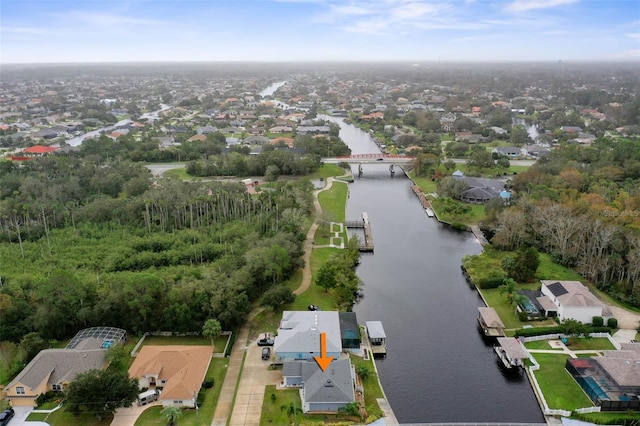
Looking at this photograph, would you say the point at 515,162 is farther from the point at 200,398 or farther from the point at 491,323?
the point at 200,398

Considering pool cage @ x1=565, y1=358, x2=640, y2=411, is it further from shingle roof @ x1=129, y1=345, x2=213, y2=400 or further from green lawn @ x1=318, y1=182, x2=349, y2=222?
green lawn @ x1=318, y1=182, x2=349, y2=222

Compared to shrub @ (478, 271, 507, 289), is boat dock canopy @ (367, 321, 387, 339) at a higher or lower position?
lower

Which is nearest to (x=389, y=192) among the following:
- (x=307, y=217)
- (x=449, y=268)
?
(x=307, y=217)

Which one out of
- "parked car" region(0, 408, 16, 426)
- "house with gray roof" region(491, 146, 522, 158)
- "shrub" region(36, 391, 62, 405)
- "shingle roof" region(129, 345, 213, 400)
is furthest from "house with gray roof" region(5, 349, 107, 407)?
"house with gray roof" region(491, 146, 522, 158)

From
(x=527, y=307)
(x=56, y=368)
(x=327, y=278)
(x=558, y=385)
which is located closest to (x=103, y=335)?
(x=56, y=368)

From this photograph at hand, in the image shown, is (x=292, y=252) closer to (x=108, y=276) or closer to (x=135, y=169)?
(x=108, y=276)

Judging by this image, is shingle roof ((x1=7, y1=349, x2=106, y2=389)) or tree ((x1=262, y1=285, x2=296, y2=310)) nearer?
shingle roof ((x1=7, y1=349, x2=106, y2=389))
